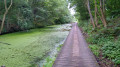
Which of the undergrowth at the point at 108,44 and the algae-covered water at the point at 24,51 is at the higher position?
the undergrowth at the point at 108,44

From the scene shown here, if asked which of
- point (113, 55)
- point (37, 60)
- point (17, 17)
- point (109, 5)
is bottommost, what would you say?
point (37, 60)

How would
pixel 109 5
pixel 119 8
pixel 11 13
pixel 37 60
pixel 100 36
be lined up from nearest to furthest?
pixel 37 60
pixel 100 36
pixel 119 8
pixel 109 5
pixel 11 13

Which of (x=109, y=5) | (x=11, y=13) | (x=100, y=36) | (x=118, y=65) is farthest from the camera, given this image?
(x=11, y=13)

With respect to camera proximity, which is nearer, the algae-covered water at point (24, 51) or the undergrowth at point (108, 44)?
the undergrowth at point (108, 44)

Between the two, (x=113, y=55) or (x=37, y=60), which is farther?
(x=37, y=60)

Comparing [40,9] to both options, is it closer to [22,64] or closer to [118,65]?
[22,64]

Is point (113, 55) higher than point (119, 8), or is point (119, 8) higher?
point (119, 8)

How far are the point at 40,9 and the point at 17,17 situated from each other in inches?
237

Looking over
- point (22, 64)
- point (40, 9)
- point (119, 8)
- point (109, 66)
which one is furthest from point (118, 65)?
point (40, 9)

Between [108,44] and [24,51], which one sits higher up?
[108,44]

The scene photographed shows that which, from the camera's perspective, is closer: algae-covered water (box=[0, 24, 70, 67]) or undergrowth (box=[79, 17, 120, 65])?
undergrowth (box=[79, 17, 120, 65])

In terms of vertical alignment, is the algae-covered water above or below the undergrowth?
below

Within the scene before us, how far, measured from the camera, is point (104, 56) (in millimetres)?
4379

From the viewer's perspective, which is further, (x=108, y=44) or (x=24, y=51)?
(x=24, y=51)
